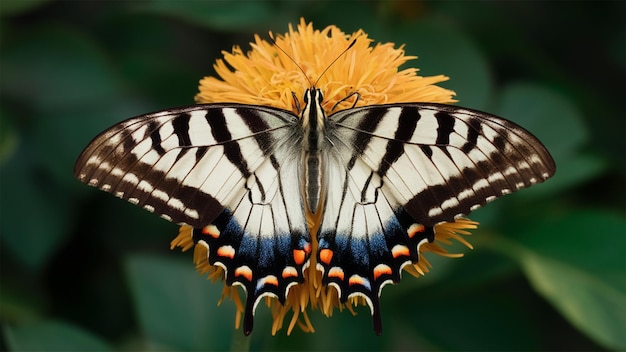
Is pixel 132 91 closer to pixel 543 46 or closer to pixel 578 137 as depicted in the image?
pixel 578 137

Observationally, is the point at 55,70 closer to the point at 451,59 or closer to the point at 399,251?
the point at 451,59

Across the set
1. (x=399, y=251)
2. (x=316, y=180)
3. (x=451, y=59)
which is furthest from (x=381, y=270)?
(x=451, y=59)

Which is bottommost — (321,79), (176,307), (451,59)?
(176,307)

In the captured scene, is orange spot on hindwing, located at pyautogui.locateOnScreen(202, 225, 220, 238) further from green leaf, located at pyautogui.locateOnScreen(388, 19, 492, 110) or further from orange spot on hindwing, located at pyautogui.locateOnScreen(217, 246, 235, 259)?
green leaf, located at pyautogui.locateOnScreen(388, 19, 492, 110)

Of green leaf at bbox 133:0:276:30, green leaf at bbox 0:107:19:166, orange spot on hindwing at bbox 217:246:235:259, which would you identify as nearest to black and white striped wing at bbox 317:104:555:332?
orange spot on hindwing at bbox 217:246:235:259

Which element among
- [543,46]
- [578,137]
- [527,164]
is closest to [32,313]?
[527,164]

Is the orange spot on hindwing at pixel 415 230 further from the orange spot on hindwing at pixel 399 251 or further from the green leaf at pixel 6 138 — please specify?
the green leaf at pixel 6 138
